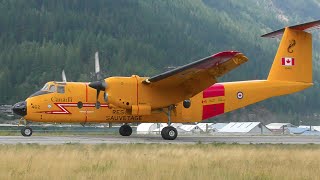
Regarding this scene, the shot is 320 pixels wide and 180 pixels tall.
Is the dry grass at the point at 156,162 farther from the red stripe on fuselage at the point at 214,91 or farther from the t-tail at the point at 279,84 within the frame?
the t-tail at the point at 279,84

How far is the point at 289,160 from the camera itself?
22.6 metres

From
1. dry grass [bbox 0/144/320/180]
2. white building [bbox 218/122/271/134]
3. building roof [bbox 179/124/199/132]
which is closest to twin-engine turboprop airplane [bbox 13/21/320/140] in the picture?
dry grass [bbox 0/144/320/180]

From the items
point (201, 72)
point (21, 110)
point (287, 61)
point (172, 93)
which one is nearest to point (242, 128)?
point (287, 61)

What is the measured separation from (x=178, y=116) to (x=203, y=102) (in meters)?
2.01

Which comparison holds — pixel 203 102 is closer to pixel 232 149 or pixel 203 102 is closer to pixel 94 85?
pixel 94 85

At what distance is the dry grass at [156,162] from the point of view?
17641 mm

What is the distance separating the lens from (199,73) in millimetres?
33719

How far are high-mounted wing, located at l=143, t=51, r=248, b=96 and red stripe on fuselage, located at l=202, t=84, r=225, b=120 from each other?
7.77ft

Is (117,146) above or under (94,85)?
under

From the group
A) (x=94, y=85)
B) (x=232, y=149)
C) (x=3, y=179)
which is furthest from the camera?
(x=94, y=85)

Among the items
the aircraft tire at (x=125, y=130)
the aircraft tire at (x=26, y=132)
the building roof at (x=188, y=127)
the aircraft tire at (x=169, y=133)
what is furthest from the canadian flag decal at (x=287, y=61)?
the building roof at (x=188, y=127)

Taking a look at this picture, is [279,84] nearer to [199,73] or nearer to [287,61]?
[287,61]

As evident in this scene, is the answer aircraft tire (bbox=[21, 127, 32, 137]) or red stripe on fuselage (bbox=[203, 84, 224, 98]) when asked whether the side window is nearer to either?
aircraft tire (bbox=[21, 127, 32, 137])

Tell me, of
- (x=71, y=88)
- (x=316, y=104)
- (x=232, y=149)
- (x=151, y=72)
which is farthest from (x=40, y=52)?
(x=232, y=149)
